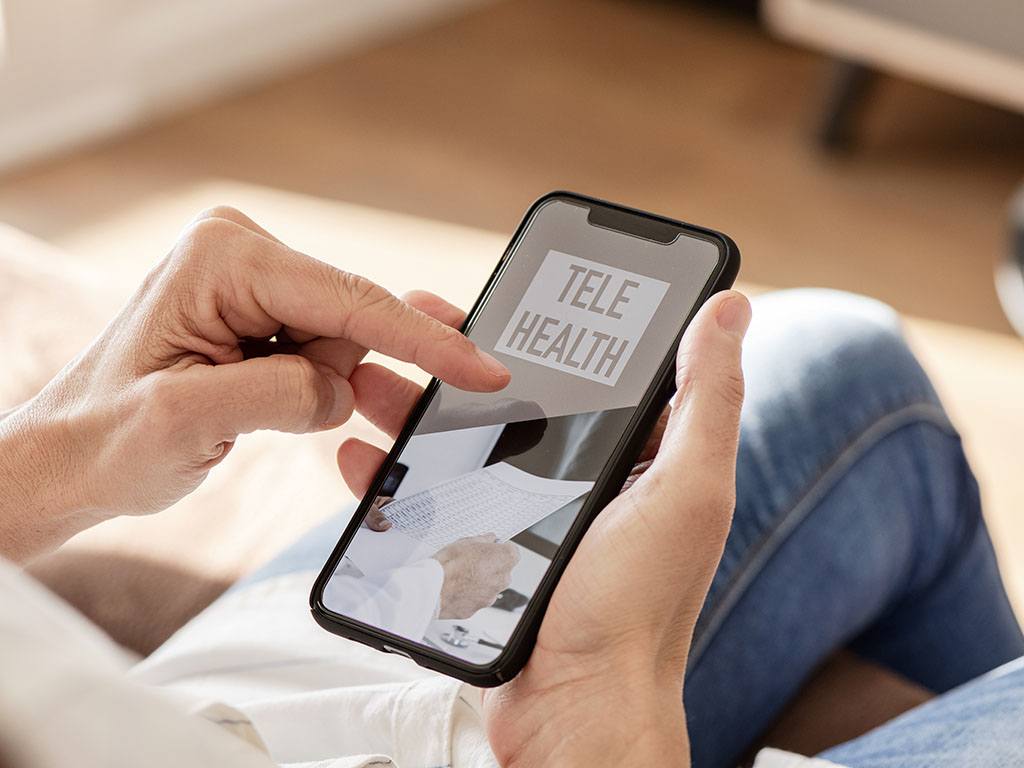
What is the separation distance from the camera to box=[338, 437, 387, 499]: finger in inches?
24.0

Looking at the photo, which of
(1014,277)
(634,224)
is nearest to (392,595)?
(634,224)

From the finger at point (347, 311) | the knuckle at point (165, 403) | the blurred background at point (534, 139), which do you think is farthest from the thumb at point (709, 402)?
the blurred background at point (534, 139)

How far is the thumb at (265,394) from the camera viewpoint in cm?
53

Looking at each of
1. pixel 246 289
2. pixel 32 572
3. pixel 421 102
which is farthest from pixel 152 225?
pixel 246 289

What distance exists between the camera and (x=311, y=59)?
2.05 meters

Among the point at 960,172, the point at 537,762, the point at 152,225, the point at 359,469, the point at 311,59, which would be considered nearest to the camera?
the point at 537,762

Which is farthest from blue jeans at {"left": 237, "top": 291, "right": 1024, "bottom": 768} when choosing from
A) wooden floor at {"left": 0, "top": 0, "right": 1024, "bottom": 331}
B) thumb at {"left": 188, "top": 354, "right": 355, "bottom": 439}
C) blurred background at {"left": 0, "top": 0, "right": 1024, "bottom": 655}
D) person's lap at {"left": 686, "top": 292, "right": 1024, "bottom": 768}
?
wooden floor at {"left": 0, "top": 0, "right": 1024, "bottom": 331}

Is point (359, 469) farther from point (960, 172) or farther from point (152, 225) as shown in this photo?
point (960, 172)

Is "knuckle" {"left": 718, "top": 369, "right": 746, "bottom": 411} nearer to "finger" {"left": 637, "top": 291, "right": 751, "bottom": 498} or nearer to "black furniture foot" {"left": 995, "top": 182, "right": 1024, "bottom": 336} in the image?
"finger" {"left": 637, "top": 291, "right": 751, "bottom": 498}

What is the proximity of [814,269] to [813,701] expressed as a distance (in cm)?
105

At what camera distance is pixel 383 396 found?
64 centimetres

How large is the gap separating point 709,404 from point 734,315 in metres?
0.05

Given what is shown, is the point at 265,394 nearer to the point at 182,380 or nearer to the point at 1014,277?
the point at 182,380

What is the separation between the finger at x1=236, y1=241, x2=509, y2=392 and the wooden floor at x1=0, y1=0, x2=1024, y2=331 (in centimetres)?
115
